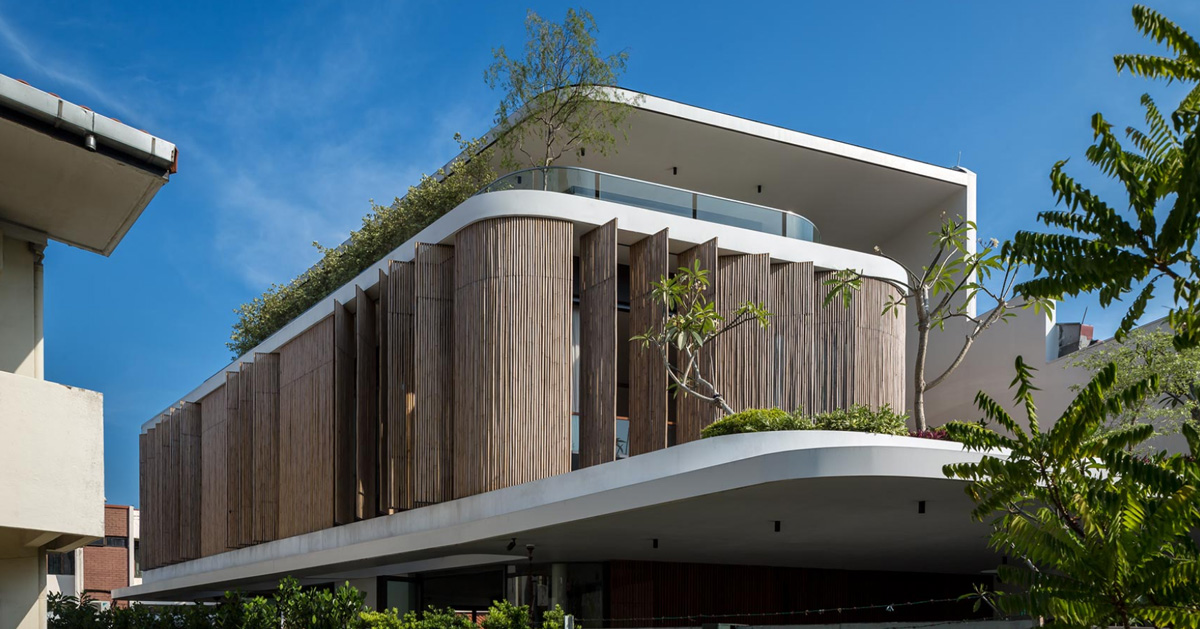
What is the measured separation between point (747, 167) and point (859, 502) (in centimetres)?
1586

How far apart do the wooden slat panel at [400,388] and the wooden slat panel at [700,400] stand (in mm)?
5223

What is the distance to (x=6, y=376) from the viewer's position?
27.1ft

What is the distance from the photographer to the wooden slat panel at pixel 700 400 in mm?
19797

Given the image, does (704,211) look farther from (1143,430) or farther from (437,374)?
(1143,430)

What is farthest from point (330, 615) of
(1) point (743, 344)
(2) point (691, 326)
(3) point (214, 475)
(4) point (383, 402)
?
(3) point (214, 475)

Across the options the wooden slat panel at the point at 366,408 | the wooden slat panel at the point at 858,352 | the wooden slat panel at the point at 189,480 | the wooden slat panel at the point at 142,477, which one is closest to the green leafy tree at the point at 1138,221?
the wooden slat panel at the point at 858,352

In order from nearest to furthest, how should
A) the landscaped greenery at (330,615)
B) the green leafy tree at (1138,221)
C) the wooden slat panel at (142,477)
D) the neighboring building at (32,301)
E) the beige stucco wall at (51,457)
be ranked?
the green leafy tree at (1138,221) < the neighboring building at (32,301) < the beige stucco wall at (51,457) < the landscaped greenery at (330,615) < the wooden slat panel at (142,477)

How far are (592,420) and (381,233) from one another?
1252 cm

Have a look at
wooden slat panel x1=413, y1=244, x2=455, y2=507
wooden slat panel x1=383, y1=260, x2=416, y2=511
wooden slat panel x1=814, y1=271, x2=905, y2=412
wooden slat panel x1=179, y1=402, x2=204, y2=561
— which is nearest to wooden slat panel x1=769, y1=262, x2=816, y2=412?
wooden slat panel x1=814, y1=271, x2=905, y2=412

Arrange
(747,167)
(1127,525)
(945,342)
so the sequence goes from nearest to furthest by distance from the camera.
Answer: (1127,525) < (747,167) < (945,342)

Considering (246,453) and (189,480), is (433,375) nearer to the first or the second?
(246,453)

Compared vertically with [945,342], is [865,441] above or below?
below

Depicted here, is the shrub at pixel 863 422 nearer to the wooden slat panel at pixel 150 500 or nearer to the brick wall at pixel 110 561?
the wooden slat panel at pixel 150 500

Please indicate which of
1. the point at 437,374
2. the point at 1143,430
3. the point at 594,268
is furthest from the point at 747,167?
the point at 1143,430
